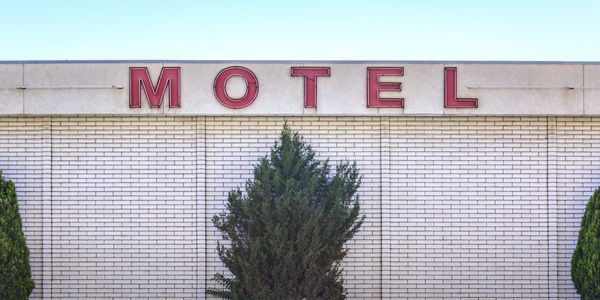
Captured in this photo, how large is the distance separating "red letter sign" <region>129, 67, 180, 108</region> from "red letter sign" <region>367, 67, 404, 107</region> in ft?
9.77

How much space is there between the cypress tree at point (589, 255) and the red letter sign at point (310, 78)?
4.44m

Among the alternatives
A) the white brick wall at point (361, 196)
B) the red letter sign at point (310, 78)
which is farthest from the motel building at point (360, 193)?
the red letter sign at point (310, 78)

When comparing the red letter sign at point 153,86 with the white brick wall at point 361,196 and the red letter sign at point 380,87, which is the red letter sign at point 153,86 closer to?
the white brick wall at point 361,196

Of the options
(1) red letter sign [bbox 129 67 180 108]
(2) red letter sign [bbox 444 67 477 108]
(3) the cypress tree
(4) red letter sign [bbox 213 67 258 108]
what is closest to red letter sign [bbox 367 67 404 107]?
(2) red letter sign [bbox 444 67 477 108]

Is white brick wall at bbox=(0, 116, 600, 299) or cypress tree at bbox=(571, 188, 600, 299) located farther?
white brick wall at bbox=(0, 116, 600, 299)

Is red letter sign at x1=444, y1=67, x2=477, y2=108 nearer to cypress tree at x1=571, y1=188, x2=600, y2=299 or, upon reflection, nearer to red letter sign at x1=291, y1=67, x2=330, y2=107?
red letter sign at x1=291, y1=67, x2=330, y2=107

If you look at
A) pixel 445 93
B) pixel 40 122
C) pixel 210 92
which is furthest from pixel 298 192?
pixel 40 122

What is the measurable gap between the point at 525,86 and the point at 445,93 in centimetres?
127

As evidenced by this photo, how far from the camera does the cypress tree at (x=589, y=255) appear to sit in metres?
7.60

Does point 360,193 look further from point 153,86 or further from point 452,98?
point 153,86

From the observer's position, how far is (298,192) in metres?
7.37

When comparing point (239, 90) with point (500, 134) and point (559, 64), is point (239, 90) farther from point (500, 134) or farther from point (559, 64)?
point (559, 64)

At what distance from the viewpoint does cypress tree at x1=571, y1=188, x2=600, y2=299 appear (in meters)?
7.60

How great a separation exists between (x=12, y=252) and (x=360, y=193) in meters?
5.25
